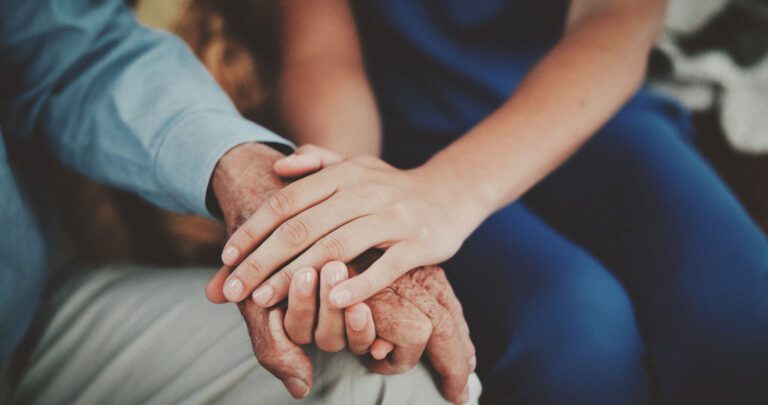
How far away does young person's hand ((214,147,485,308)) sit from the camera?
44cm

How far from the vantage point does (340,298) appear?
1.32 feet

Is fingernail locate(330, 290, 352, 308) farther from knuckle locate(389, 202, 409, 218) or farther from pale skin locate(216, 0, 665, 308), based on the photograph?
knuckle locate(389, 202, 409, 218)

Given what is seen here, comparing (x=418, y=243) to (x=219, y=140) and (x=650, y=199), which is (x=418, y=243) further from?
(x=650, y=199)

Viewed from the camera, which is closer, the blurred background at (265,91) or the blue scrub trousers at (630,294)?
the blue scrub trousers at (630,294)

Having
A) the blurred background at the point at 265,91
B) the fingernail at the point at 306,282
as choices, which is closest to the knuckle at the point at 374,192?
the fingernail at the point at 306,282

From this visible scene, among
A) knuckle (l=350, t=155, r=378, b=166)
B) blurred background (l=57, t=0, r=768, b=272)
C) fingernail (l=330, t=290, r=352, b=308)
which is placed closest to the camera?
fingernail (l=330, t=290, r=352, b=308)

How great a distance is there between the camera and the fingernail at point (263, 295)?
1.40 ft

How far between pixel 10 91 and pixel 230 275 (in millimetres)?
424

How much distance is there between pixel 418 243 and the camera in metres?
0.49

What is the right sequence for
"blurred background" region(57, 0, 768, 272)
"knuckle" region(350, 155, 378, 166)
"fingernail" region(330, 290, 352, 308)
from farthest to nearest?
"blurred background" region(57, 0, 768, 272)
"knuckle" region(350, 155, 378, 166)
"fingernail" region(330, 290, 352, 308)

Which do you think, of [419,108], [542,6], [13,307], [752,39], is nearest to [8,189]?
[13,307]

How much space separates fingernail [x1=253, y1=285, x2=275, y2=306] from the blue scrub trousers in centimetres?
32

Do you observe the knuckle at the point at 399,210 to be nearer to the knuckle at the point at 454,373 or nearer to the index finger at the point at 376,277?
the index finger at the point at 376,277

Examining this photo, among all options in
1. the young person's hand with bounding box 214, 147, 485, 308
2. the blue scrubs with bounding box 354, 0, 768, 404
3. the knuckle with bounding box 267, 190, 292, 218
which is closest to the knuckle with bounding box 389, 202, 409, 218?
the young person's hand with bounding box 214, 147, 485, 308
